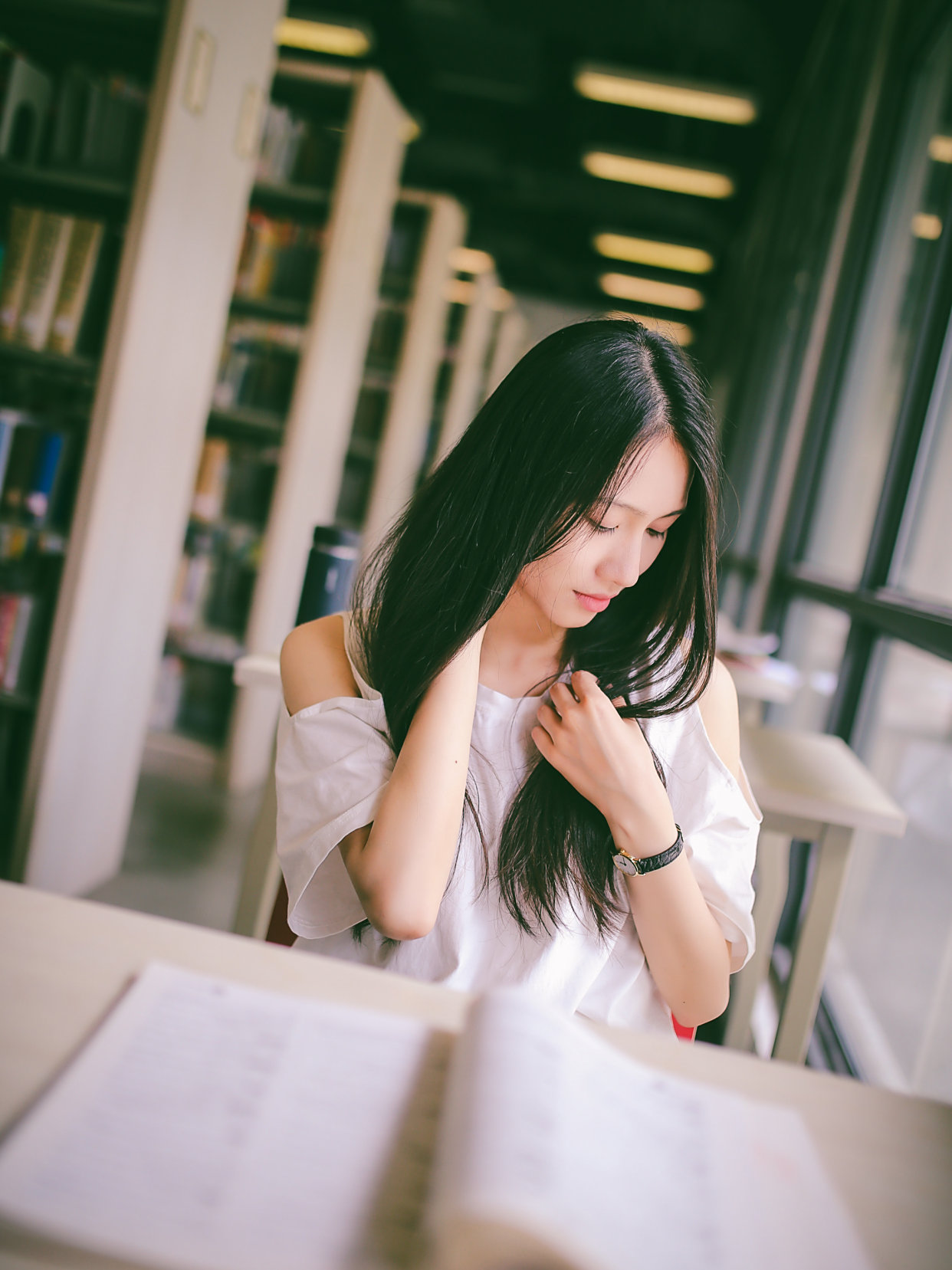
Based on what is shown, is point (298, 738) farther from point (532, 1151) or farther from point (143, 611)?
point (143, 611)

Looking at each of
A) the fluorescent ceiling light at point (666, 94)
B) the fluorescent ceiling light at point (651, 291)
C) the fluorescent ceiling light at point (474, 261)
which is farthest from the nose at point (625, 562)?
the fluorescent ceiling light at point (651, 291)

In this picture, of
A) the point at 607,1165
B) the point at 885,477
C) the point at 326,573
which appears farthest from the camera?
the point at 885,477

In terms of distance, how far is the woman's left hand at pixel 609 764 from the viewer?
910 mm

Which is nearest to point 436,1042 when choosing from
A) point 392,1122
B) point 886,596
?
point 392,1122

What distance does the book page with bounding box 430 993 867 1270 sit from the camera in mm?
372

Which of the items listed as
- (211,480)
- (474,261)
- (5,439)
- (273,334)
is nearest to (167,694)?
(211,480)

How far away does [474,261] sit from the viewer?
9.85 meters

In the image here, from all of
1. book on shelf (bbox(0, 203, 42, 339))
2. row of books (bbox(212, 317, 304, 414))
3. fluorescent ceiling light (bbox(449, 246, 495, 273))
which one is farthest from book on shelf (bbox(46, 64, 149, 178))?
fluorescent ceiling light (bbox(449, 246, 495, 273))

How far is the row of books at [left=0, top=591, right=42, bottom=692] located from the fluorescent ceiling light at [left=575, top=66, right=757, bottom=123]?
4.17 meters

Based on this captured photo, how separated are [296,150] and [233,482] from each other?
3.61 ft

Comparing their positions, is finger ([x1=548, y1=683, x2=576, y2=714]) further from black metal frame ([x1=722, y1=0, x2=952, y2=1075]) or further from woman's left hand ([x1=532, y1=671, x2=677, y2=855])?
black metal frame ([x1=722, y1=0, x2=952, y2=1075])

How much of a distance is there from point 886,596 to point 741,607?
8.45 ft

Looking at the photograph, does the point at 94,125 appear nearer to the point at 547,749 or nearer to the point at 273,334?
the point at 273,334

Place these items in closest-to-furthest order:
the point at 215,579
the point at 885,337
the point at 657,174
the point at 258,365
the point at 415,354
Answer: the point at 885,337 < the point at 258,365 < the point at 215,579 < the point at 415,354 < the point at 657,174
